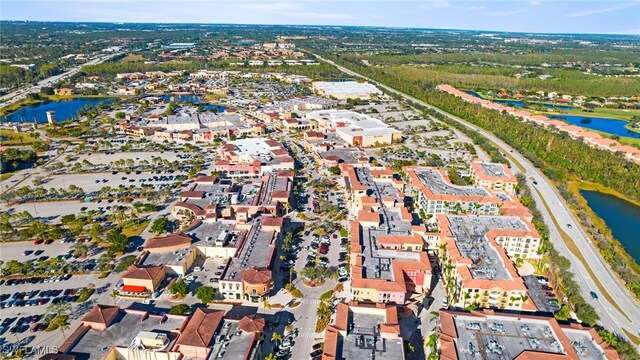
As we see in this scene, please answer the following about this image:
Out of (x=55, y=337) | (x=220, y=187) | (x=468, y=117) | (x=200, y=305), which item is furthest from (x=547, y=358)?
(x=468, y=117)

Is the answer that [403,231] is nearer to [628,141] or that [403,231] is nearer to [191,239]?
[191,239]

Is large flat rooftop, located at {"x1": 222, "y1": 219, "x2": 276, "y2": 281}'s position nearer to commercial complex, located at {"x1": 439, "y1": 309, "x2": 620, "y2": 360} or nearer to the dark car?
the dark car

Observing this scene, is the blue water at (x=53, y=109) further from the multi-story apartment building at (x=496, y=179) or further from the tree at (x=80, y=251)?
the multi-story apartment building at (x=496, y=179)

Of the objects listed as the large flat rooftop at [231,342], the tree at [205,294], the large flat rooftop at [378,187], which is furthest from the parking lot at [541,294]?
the tree at [205,294]

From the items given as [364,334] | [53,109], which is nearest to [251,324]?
[364,334]

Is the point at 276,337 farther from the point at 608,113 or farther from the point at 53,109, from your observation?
the point at 608,113

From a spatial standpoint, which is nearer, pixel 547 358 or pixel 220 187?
pixel 547 358

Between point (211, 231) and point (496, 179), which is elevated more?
point (496, 179)
